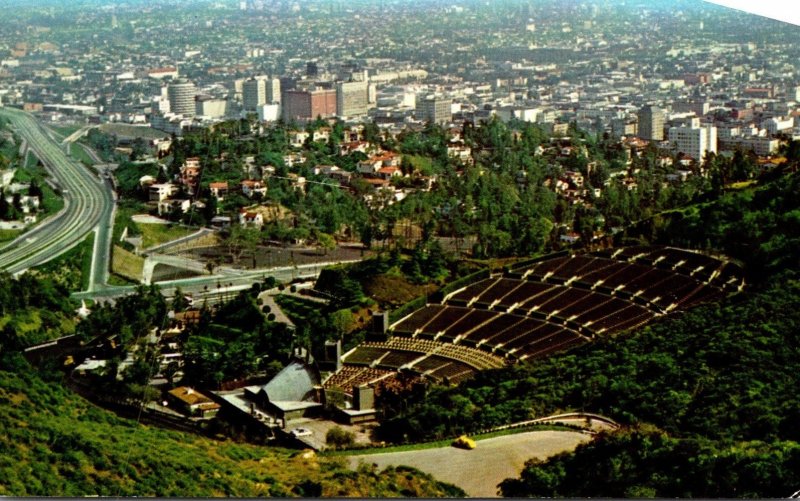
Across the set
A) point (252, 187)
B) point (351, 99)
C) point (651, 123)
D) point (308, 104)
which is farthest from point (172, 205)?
point (651, 123)

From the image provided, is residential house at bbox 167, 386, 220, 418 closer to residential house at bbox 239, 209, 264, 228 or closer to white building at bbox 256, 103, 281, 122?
residential house at bbox 239, 209, 264, 228

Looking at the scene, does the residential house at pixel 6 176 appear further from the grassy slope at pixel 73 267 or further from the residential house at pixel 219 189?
the residential house at pixel 219 189

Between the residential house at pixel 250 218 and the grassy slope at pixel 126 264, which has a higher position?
the residential house at pixel 250 218

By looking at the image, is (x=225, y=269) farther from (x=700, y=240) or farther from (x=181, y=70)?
(x=700, y=240)

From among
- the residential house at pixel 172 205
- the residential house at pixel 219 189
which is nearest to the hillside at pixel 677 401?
the residential house at pixel 172 205

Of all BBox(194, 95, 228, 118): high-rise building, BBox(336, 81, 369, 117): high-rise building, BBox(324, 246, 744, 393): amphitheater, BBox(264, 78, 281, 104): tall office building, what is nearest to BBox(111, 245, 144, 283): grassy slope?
BBox(324, 246, 744, 393): amphitheater

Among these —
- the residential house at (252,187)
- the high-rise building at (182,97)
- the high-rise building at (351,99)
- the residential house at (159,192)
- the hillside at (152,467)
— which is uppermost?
the high-rise building at (182,97)

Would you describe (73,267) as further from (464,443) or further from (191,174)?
(464,443)
